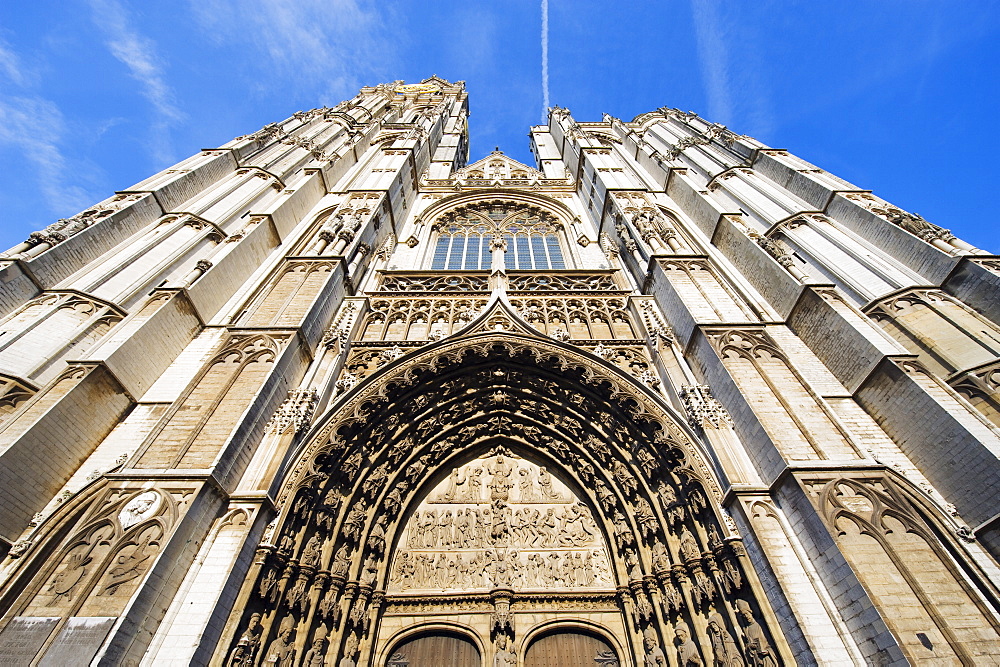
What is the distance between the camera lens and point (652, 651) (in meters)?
5.61

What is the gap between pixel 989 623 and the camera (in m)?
4.05

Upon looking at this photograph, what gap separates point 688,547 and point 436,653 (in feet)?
11.6

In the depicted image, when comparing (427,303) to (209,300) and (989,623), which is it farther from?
(989,623)

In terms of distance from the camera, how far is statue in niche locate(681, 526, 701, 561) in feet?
18.7

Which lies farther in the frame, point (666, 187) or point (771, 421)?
point (666, 187)

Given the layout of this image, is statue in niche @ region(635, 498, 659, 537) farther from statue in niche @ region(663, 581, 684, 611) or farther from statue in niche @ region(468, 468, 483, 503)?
statue in niche @ region(468, 468, 483, 503)

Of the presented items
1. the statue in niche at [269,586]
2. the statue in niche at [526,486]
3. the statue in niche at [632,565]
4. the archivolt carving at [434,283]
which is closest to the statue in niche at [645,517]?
the statue in niche at [632,565]

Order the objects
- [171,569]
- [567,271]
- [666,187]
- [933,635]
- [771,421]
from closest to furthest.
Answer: [933,635], [171,569], [771,421], [567,271], [666,187]

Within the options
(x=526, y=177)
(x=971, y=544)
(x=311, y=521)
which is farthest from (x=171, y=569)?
(x=526, y=177)

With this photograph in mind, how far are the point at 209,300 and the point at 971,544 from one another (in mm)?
10658

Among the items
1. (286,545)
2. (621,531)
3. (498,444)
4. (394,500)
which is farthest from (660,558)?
(286,545)

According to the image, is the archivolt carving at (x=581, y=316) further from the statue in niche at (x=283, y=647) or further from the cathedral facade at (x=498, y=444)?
the statue in niche at (x=283, y=647)

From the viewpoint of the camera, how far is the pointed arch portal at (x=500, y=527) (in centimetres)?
539

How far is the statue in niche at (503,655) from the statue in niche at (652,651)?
63.7 inches
